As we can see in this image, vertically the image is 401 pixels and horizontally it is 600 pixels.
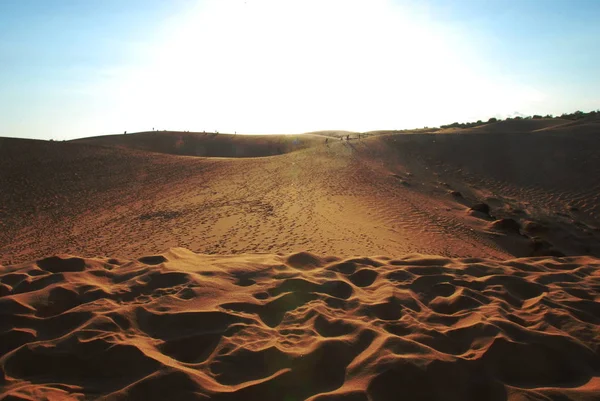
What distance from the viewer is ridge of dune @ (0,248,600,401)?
2.88m

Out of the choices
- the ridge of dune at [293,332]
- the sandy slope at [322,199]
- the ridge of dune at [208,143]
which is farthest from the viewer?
the ridge of dune at [208,143]

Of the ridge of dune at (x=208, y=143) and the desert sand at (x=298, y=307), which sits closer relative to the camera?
the desert sand at (x=298, y=307)

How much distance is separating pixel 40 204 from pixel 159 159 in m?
9.66

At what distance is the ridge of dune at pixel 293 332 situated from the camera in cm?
288

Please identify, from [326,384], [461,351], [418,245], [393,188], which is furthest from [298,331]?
[393,188]

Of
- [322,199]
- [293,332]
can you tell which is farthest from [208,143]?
[293,332]

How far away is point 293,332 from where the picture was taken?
3.63 meters

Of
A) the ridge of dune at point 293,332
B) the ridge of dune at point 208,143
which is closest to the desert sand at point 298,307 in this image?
the ridge of dune at point 293,332

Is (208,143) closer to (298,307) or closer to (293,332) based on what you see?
(298,307)

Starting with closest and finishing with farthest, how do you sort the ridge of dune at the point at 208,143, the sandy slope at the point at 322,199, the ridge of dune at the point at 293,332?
the ridge of dune at the point at 293,332 → the sandy slope at the point at 322,199 → the ridge of dune at the point at 208,143

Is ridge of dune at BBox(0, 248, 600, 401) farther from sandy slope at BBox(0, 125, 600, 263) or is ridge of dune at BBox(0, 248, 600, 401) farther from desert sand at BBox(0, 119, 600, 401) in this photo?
sandy slope at BBox(0, 125, 600, 263)

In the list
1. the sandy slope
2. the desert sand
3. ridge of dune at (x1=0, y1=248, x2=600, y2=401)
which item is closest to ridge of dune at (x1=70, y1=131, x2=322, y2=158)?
the sandy slope

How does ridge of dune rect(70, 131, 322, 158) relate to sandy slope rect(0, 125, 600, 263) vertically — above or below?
above

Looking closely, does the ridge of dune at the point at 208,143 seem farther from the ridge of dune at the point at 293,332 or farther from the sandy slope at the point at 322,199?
the ridge of dune at the point at 293,332
